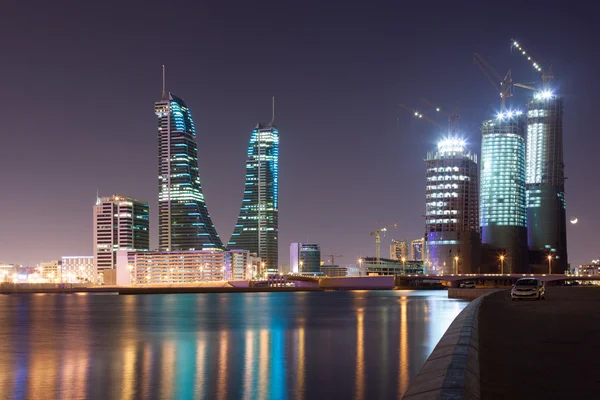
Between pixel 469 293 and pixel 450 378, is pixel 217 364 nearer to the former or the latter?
pixel 450 378

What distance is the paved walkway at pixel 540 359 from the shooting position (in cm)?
1345

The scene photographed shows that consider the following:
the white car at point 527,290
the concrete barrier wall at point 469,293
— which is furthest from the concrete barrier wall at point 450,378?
the concrete barrier wall at point 469,293

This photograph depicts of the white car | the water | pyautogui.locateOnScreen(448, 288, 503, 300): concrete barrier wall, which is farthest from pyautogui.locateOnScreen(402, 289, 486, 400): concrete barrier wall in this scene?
pyautogui.locateOnScreen(448, 288, 503, 300): concrete barrier wall

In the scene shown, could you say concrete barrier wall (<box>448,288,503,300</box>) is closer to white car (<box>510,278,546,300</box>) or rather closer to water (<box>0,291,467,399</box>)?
white car (<box>510,278,546,300</box>)

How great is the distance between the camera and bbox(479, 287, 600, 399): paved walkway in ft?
44.1

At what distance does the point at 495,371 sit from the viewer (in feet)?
52.5

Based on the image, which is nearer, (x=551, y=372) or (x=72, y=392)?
(x=551, y=372)

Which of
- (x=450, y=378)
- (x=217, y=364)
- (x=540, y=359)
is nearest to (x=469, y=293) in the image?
(x=217, y=364)

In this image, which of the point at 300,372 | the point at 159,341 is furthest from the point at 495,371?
the point at 159,341

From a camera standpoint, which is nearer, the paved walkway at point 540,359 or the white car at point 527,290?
the paved walkway at point 540,359

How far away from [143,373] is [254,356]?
5.97 m

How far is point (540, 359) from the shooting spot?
17.9m

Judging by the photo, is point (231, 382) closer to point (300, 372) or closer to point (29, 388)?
point (300, 372)

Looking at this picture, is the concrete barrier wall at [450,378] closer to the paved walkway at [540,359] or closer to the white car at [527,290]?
the paved walkway at [540,359]
